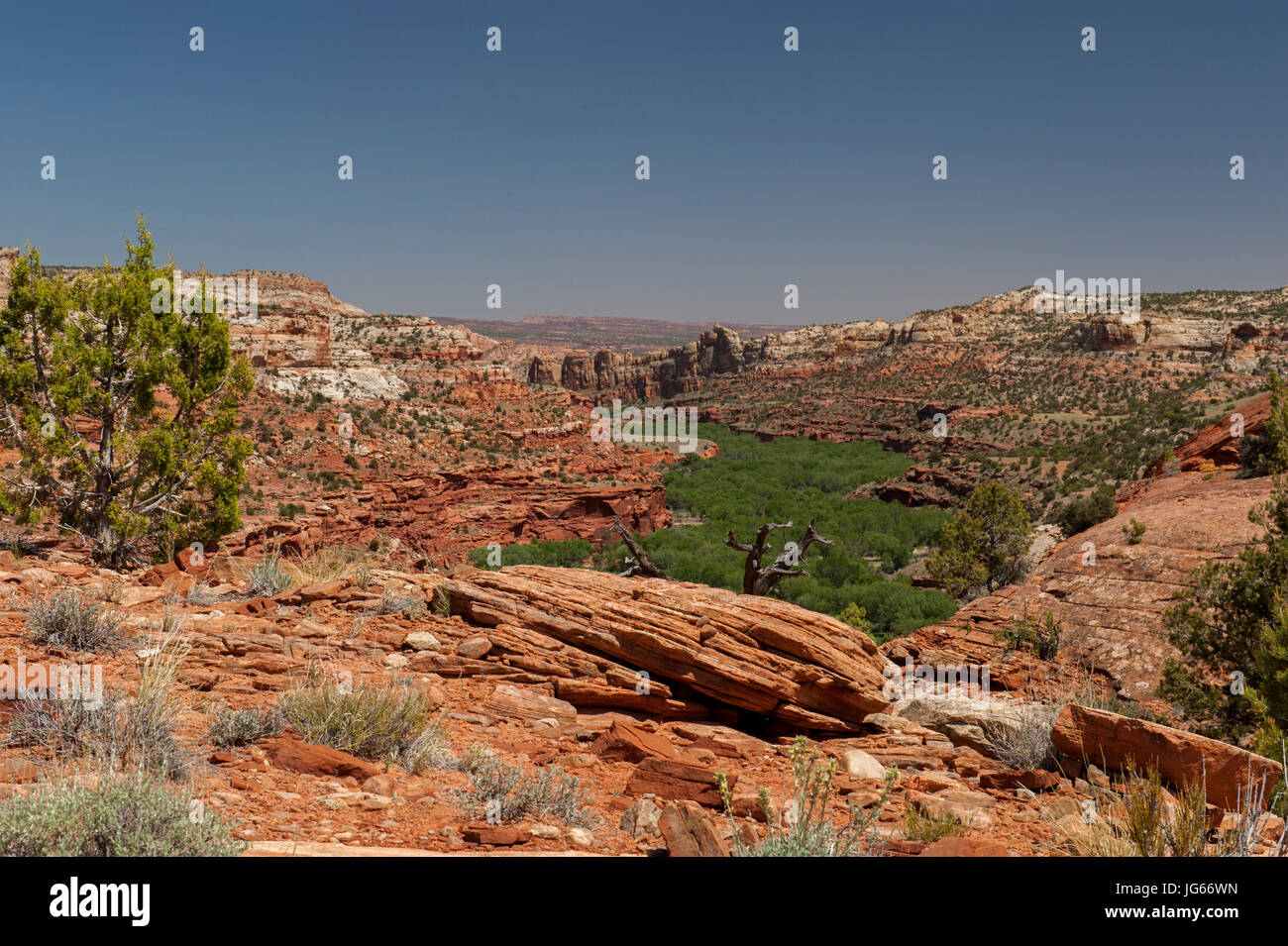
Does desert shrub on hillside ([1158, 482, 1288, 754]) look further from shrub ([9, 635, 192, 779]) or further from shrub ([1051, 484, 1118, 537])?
shrub ([1051, 484, 1118, 537])

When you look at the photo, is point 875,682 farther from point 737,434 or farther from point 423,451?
point 737,434

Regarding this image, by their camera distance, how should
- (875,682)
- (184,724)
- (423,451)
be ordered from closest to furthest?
(184,724), (875,682), (423,451)

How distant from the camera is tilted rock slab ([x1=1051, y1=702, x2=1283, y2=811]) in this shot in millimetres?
4645

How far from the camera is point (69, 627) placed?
5.61m

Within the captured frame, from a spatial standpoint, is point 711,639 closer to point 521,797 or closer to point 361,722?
point 521,797

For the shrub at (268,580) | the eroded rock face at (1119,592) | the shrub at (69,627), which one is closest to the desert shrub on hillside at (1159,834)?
the eroded rock face at (1119,592)

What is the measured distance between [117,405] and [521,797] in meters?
11.9

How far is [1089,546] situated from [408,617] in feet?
46.5

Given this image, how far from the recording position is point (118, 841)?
2.60 metres

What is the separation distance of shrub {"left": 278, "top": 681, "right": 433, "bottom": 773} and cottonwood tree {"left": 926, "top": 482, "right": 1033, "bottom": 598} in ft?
64.5

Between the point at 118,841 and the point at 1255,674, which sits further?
the point at 1255,674

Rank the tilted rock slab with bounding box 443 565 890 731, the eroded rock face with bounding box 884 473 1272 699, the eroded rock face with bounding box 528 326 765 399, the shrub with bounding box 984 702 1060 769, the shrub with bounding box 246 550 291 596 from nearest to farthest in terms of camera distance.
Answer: the shrub with bounding box 984 702 1060 769 < the tilted rock slab with bounding box 443 565 890 731 < the shrub with bounding box 246 550 291 596 < the eroded rock face with bounding box 884 473 1272 699 < the eroded rock face with bounding box 528 326 765 399

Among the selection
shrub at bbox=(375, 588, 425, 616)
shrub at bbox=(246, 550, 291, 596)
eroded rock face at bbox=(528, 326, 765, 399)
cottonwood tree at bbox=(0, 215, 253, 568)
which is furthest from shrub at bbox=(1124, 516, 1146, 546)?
eroded rock face at bbox=(528, 326, 765, 399)
